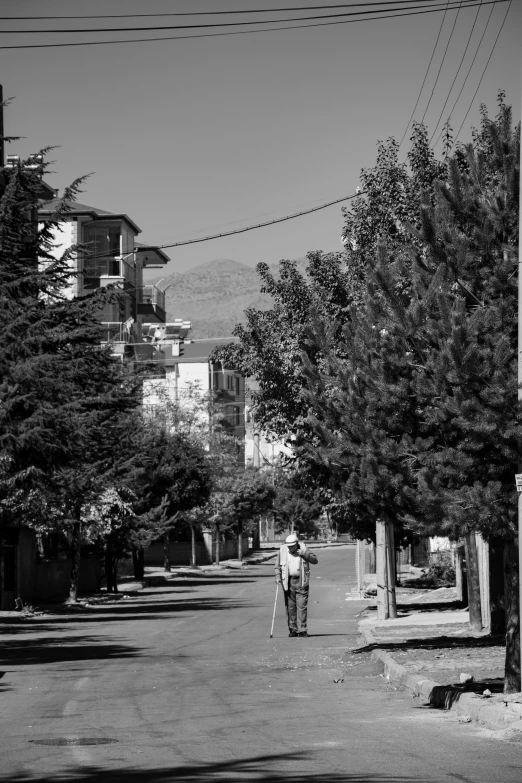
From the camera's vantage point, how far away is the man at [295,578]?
20.6 metres

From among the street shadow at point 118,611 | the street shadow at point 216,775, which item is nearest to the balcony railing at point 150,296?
the street shadow at point 118,611

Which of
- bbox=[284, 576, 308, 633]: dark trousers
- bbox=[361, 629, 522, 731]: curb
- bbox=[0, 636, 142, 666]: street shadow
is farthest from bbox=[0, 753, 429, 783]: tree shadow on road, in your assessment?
bbox=[284, 576, 308, 633]: dark trousers

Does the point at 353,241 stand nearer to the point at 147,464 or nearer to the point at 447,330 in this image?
the point at 447,330

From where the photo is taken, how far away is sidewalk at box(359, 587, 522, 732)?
1053 centimetres

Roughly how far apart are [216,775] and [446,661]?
300 inches

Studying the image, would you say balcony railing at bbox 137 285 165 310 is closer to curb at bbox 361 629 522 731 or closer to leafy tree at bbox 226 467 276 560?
leafy tree at bbox 226 467 276 560

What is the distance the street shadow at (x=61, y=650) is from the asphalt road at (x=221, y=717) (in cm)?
4

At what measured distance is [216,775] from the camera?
315 inches

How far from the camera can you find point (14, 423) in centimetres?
2394

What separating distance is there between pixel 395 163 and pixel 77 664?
1015cm

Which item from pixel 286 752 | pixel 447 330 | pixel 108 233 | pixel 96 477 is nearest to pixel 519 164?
pixel 447 330

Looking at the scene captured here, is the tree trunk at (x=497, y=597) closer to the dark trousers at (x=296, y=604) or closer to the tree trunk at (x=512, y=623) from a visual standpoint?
the dark trousers at (x=296, y=604)

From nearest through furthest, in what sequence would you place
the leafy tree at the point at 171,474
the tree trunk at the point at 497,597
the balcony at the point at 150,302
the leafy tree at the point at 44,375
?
the tree trunk at the point at 497,597
the leafy tree at the point at 44,375
the leafy tree at the point at 171,474
the balcony at the point at 150,302

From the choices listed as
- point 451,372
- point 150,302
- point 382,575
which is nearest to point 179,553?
point 150,302
